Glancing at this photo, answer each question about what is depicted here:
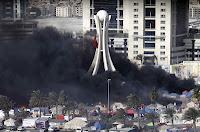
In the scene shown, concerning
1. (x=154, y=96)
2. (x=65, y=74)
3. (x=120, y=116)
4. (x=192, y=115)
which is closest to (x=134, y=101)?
(x=154, y=96)

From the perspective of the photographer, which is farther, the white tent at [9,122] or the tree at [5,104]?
the tree at [5,104]

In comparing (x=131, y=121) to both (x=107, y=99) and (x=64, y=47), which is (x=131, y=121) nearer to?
(x=107, y=99)

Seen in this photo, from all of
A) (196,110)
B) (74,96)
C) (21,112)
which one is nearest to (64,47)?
(74,96)

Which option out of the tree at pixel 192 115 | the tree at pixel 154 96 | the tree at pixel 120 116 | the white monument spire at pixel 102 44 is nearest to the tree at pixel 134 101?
the tree at pixel 154 96

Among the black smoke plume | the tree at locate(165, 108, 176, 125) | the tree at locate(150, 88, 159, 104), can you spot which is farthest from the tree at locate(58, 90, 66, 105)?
the tree at locate(165, 108, 176, 125)

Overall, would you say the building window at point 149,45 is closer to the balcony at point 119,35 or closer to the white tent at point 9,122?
the balcony at point 119,35
